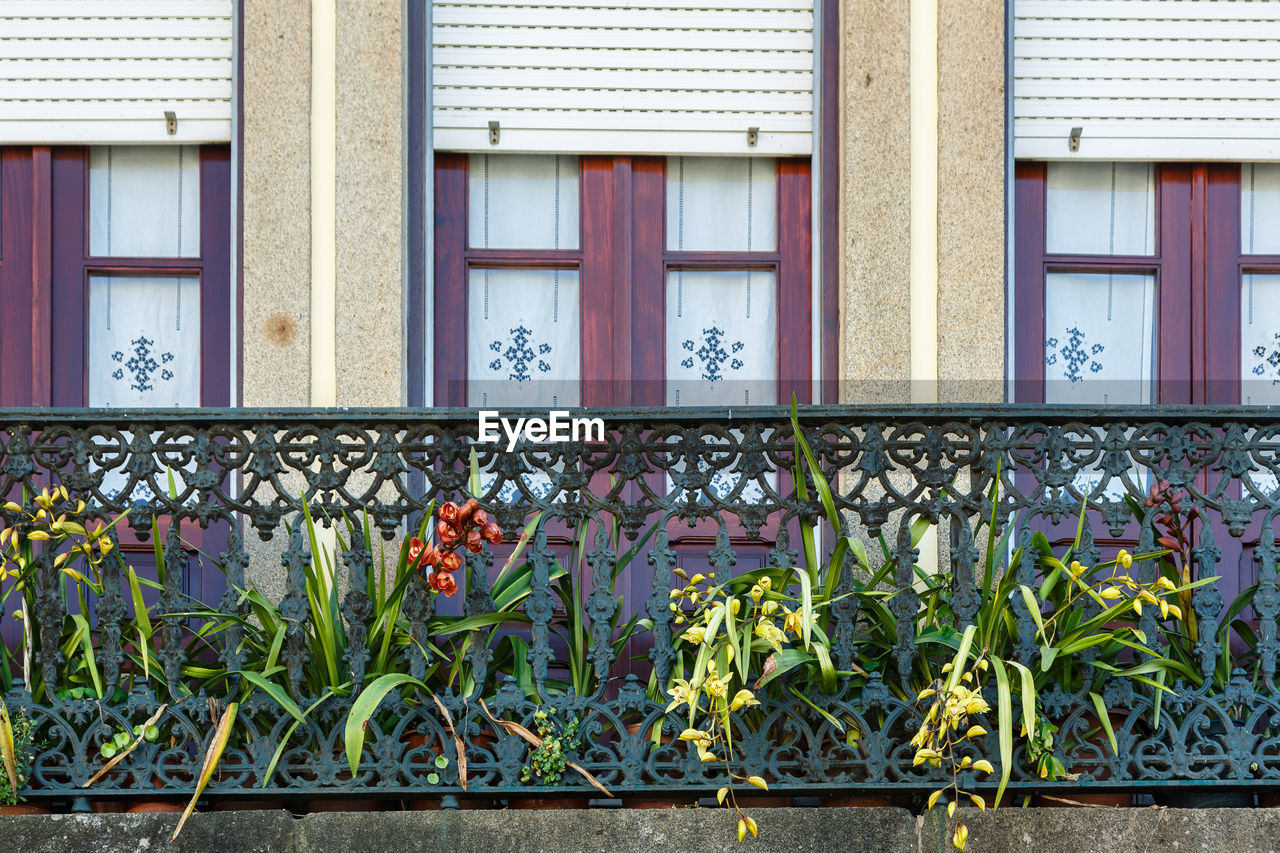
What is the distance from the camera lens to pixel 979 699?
366cm

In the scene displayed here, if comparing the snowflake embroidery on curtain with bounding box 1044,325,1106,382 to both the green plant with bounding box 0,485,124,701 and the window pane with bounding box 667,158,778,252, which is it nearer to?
the window pane with bounding box 667,158,778,252

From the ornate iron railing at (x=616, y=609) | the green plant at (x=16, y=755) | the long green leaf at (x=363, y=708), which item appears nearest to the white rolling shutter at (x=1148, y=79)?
the ornate iron railing at (x=616, y=609)

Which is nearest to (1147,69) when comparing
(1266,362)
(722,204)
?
(1266,362)

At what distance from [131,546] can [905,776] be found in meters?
3.05

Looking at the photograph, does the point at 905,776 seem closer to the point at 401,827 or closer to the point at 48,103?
the point at 401,827

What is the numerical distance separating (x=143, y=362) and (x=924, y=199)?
10.6ft

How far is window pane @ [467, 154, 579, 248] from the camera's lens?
201 inches

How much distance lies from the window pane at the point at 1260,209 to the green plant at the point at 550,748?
3.47m

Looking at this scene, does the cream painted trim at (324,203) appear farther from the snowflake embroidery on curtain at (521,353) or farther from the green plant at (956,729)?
the green plant at (956,729)

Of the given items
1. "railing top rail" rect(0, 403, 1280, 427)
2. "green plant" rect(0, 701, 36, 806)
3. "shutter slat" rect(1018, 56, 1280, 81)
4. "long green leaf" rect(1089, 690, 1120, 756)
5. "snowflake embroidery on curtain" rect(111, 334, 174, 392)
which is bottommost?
"green plant" rect(0, 701, 36, 806)

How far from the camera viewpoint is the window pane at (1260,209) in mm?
5191

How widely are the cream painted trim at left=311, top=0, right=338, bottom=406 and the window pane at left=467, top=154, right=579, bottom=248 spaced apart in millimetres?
573

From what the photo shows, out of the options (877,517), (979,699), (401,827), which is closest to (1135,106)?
(877,517)

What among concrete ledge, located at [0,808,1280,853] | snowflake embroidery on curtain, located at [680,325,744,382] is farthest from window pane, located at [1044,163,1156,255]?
→ concrete ledge, located at [0,808,1280,853]
